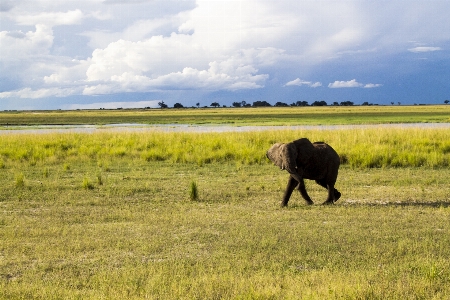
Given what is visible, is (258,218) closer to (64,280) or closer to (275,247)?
(275,247)

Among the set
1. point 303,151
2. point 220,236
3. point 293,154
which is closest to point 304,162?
point 303,151

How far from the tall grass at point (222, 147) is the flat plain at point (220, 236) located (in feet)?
5.34

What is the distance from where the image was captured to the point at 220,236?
8055 mm

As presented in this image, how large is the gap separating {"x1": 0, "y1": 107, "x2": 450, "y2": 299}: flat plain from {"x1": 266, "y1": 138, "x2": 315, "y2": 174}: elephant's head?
908 millimetres

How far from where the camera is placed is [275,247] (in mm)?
7316

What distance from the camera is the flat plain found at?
5668 mm

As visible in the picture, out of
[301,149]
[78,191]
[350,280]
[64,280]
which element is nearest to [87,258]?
[64,280]

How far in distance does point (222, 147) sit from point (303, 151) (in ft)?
43.7

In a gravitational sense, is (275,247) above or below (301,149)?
below

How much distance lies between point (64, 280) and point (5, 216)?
4.74 m

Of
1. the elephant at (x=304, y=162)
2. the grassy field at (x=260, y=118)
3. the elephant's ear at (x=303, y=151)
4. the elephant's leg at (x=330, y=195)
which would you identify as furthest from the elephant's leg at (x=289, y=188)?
the grassy field at (x=260, y=118)

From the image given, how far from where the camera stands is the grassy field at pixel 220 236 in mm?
5668

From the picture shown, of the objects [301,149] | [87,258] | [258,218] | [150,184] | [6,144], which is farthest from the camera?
[6,144]

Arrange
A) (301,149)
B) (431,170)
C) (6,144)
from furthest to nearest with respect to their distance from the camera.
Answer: (6,144)
(431,170)
(301,149)
